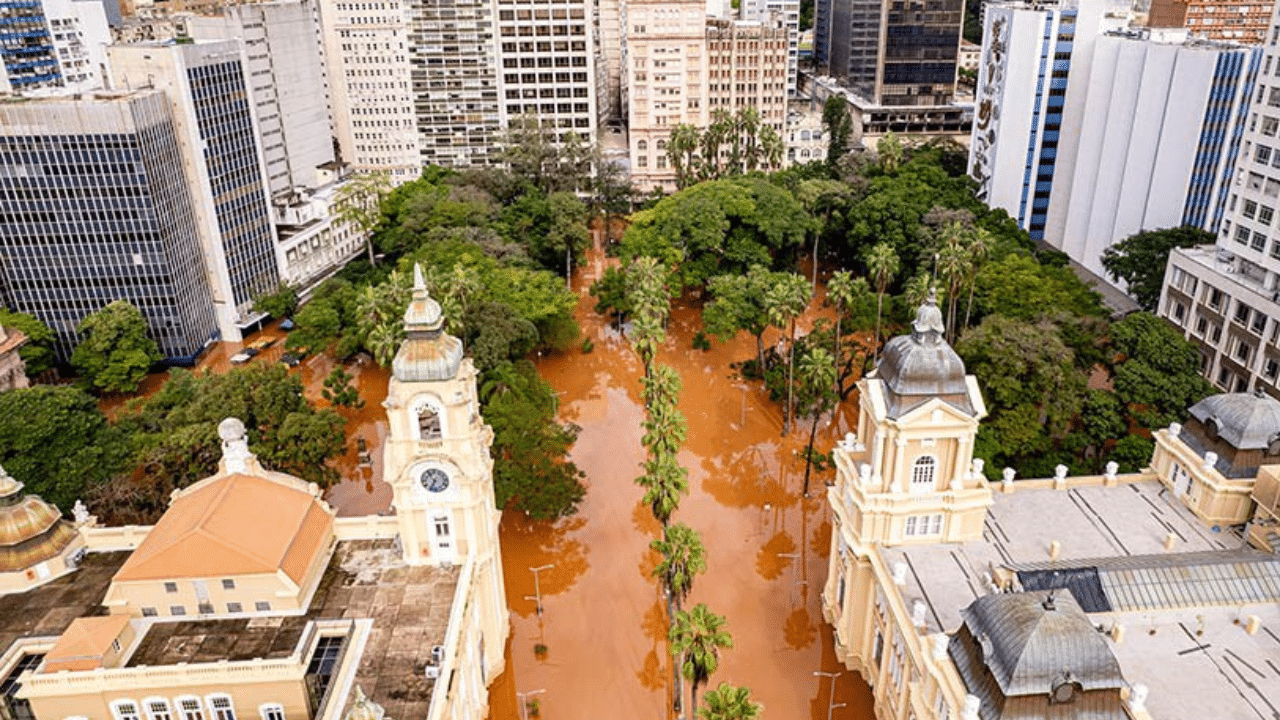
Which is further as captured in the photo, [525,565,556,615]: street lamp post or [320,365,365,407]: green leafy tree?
[320,365,365,407]: green leafy tree

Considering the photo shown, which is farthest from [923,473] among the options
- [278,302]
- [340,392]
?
[278,302]

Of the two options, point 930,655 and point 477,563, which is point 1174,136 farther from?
point 477,563

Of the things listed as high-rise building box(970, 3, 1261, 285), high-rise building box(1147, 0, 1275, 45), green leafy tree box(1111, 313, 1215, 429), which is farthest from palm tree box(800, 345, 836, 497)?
high-rise building box(1147, 0, 1275, 45)

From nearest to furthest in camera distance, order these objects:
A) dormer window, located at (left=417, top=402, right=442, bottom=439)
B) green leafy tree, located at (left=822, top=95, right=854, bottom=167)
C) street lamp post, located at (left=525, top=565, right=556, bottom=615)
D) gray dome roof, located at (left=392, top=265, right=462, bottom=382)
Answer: gray dome roof, located at (left=392, top=265, right=462, bottom=382)
dormer window, located at (left=417, top=402, right=442, bottom=439)
street lamp post, located at (left=525, top=565, right=556, bottom=615)
green leafy tree, located at (left=822, top=95, right=854, bottom=167)

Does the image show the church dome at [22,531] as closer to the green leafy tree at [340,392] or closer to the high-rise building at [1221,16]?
the green leafy tree at [340,392]

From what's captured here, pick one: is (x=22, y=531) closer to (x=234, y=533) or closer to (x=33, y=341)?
(x=234, y=533)

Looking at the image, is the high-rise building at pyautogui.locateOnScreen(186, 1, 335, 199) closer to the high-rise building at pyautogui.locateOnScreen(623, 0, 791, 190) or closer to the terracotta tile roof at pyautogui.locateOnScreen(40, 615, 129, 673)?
the high-rise building at pyautogui.locateOnScreen(623, 0, 791, 190)

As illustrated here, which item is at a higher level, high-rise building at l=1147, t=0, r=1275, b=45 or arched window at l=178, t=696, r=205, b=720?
high-rise building at l=1147, t=0, r=1275, b=45
